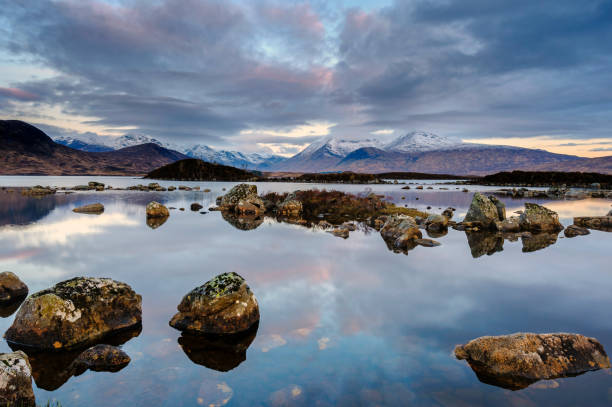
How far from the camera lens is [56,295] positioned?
26.3ft

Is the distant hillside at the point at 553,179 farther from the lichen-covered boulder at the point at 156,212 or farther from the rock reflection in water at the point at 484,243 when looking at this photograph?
the lichen-covered boulder at the point at 156,212

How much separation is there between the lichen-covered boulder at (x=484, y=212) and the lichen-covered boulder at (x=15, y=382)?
27182 millimetres

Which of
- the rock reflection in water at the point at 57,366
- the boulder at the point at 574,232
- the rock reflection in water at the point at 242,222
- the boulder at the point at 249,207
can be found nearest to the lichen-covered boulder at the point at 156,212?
the rock reflection in water at the point at 242,222

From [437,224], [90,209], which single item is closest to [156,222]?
[90,209]

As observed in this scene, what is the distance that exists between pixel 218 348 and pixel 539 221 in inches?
1044

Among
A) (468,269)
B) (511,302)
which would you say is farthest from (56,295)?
(468,269)

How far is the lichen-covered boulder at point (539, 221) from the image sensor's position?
25.3 meters

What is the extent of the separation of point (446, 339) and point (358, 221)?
2106cm

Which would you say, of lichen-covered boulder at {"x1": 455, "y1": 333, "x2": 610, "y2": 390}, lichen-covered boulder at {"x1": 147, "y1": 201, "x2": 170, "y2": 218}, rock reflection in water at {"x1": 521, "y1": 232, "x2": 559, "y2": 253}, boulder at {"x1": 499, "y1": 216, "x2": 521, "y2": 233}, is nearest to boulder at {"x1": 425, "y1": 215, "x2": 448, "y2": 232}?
boulder at {"x1": 499, "y1": 216, "x2": 521, "y2": 233}

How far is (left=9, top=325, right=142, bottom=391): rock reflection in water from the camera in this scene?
252 inches

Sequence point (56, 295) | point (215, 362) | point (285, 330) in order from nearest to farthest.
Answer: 1. point (215, 362)
2. point (56, 295)
3. point (285, 330)

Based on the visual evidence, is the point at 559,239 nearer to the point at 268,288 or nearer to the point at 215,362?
the point at 268,288

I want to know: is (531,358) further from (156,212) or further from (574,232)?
(156,212)

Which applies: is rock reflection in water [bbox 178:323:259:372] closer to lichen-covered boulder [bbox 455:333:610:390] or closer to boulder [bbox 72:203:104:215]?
lichen-covered boulder [bbox 455:333:610:390]
